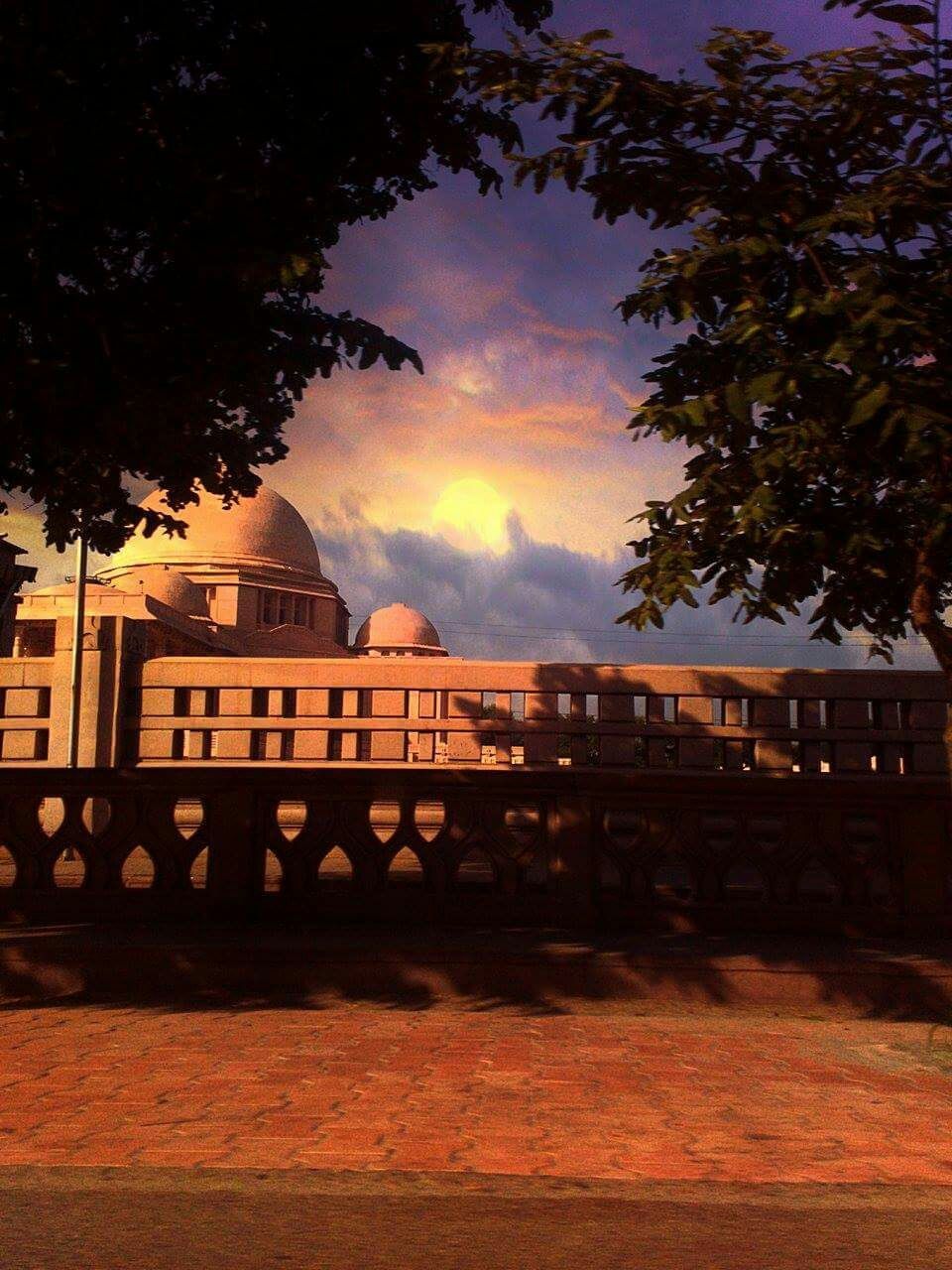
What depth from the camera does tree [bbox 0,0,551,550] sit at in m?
6.64

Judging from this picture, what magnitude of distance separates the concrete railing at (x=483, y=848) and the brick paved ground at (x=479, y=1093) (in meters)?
1.26

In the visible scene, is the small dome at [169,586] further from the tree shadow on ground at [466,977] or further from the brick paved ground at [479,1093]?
the brick paved ground at [479,1093]

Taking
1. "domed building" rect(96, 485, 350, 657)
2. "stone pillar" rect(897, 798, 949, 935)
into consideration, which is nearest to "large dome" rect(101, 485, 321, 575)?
"domed building" rect(96, 485, 350, 657)

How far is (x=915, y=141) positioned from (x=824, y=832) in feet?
13.4

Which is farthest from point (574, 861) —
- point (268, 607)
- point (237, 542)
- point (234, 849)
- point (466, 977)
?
point (237, 542)

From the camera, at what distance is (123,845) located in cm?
788

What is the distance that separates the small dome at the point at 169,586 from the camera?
45.3 m

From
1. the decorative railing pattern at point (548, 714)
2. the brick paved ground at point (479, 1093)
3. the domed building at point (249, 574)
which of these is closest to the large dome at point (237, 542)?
the domed building at point (249, 574)

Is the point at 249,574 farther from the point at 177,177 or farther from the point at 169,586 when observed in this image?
the point at 177,177

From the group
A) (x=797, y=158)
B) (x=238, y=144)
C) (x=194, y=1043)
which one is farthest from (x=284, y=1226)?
(x=238, y=144)

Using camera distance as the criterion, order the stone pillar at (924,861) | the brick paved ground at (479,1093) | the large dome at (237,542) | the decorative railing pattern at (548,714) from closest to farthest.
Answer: the brick paved ground at (479,1093) → the stone pillar at (924,861) → the decorative railing pattern at (548,714) → the large dome at (237,542)

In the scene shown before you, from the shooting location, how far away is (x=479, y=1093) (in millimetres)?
4793

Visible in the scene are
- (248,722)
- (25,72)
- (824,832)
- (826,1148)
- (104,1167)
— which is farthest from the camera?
(248,722)

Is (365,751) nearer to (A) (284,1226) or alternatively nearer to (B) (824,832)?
(B) (824,832)
